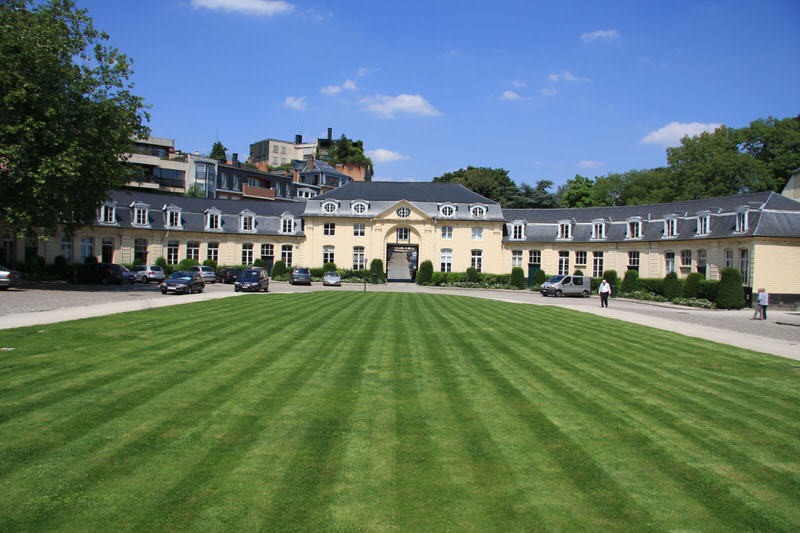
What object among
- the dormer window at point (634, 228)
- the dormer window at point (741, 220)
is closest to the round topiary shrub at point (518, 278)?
the dormer window at point (634, 228)

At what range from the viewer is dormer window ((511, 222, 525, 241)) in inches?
2334

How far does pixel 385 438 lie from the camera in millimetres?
6863

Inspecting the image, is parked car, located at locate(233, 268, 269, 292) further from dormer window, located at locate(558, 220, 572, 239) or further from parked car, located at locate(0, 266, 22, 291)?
dormer window, located at locate(558, 220, 572, 239)

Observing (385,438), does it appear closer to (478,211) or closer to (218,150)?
(478,211)

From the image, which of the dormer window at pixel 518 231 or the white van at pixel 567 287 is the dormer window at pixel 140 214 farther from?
the white van at pixel 567 287

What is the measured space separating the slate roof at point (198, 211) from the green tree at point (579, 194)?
4555 cm

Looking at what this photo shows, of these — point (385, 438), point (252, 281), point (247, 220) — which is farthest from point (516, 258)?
point (385, 438)

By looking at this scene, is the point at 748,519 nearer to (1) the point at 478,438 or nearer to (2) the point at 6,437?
(1) the point at 478,438

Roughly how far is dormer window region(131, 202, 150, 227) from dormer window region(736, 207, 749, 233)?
54046mm

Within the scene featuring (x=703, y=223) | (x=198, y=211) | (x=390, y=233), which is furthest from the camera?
(x=390, y=233)

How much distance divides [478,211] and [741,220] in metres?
26.9

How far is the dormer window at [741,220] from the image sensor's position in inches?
1528

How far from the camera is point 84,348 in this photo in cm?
1194

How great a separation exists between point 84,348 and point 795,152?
70565mm
